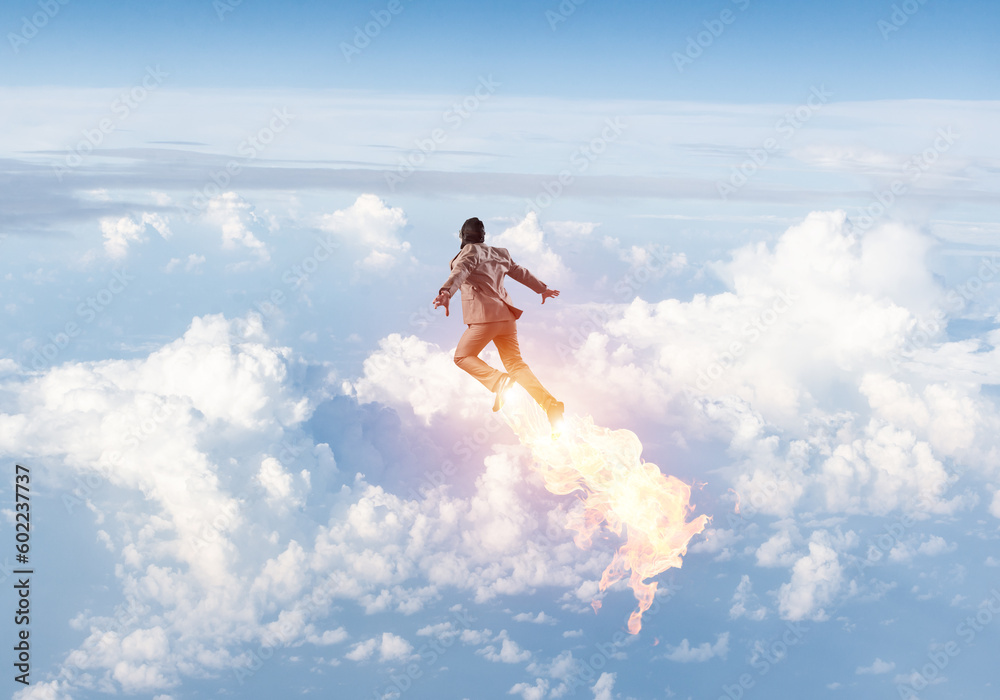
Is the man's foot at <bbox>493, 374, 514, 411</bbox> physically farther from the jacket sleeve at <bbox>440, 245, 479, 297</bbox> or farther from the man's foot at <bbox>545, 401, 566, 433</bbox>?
the jacket sleeve at <bbox>440, 245, 479, 297</bbox>

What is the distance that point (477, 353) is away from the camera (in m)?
17.4

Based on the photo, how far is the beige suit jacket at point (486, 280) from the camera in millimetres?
16516

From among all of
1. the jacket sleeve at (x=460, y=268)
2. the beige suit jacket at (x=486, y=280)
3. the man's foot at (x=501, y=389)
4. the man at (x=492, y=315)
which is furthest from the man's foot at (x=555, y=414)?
the jacket sleeve at (x=460, y=268)

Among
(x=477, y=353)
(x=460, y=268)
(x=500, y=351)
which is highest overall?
(x=460, y=268)

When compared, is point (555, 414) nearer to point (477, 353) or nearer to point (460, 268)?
point (477, 353)

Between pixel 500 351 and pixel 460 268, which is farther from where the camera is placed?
pixel 500 351

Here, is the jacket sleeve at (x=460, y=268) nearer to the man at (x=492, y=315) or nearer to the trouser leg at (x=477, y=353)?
the man at (x=492, y=315)

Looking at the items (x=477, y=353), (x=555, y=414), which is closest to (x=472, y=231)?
(x=477, y=353)

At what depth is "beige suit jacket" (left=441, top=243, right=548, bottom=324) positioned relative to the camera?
1652cm

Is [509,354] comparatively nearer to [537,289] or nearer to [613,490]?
[537,289]

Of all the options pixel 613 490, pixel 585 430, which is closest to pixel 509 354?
pixel 585 430

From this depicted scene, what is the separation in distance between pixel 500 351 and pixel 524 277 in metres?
1.74

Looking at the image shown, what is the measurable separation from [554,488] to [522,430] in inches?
71.2

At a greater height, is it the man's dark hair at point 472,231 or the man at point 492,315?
the man's dark hair at point 472,231
